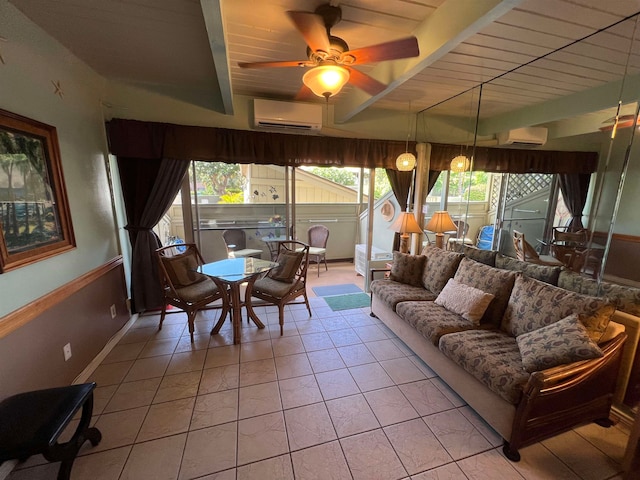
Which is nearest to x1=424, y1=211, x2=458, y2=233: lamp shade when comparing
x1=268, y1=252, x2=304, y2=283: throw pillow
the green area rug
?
the green area rug

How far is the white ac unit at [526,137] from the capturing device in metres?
2.87

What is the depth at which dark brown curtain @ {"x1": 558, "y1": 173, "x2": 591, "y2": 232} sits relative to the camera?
2.23m

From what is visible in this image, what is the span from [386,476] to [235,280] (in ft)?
6.24

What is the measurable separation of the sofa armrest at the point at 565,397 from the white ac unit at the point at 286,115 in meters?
3.01

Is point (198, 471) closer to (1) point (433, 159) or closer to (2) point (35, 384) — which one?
(2) point (35, 384)

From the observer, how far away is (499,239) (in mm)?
3059

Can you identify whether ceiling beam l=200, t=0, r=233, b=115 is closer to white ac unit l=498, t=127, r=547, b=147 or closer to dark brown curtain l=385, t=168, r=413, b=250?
dark brown curtain l=385, t=168, r=413, b=250

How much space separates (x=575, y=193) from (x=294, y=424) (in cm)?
292

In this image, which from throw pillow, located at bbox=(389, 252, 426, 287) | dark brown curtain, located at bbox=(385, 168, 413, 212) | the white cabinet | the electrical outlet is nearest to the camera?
the electrical outlet

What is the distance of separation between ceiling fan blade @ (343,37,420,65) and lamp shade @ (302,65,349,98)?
0.34 feet

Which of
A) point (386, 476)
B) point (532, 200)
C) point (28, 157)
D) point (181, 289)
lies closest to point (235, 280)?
point (181, 289)

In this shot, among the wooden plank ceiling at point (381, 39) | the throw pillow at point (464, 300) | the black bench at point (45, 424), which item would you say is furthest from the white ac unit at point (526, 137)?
the black bench at point (45, 424)

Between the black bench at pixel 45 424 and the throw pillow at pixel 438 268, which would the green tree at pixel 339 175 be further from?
the black bench at pixel 45 424

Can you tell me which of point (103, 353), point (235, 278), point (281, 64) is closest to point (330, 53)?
point (281, 64)
